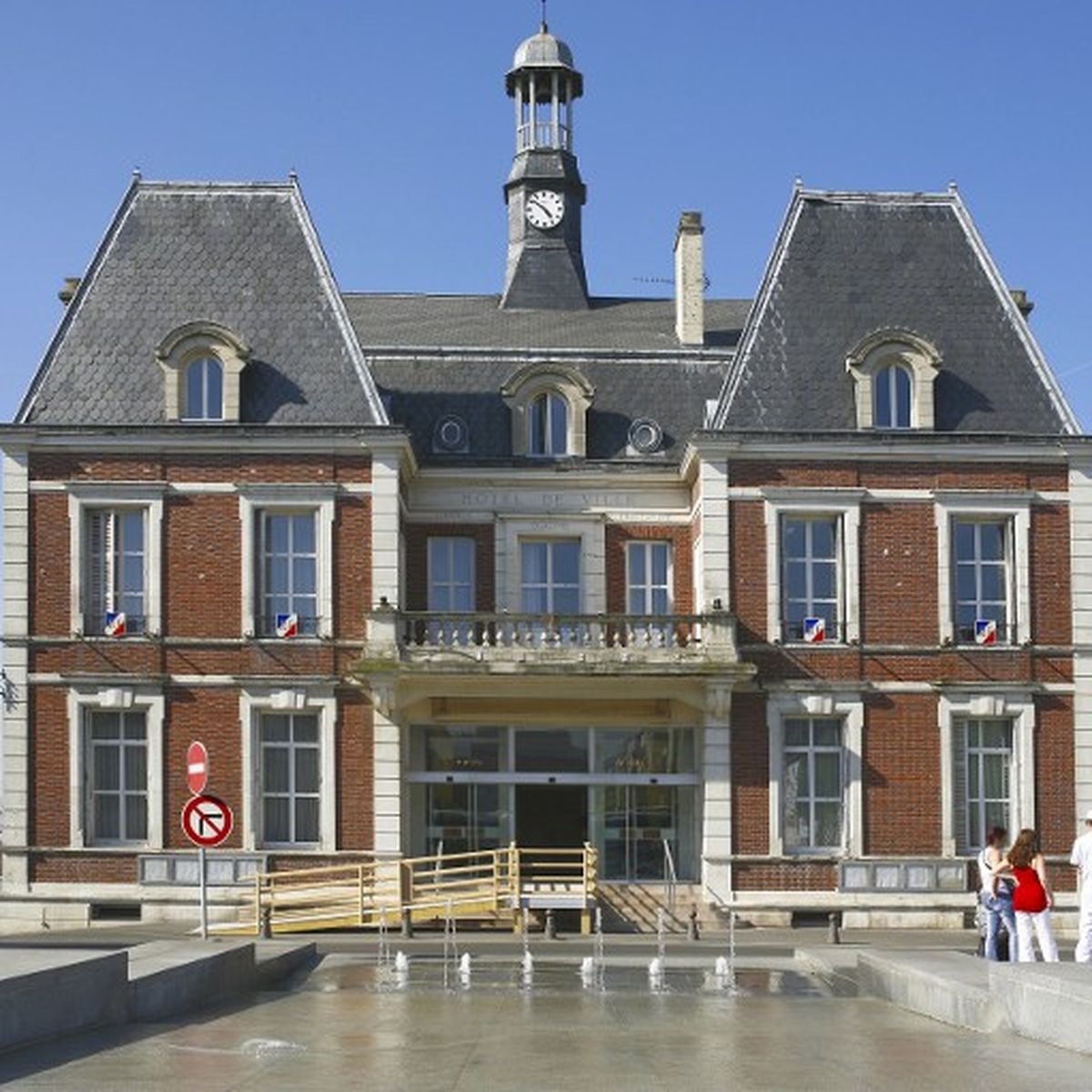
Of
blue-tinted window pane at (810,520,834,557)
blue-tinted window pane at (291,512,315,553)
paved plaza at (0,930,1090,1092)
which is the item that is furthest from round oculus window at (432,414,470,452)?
paved plaza at (0,930,1090,1092)

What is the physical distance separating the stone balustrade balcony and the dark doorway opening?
9.43ft

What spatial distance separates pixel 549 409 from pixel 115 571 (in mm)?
8111

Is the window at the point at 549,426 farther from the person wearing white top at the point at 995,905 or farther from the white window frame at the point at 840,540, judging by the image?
the person wearing white top at the point at 995,905

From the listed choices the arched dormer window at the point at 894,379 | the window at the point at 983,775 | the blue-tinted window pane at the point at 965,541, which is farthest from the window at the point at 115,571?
the window at the point at 983,775

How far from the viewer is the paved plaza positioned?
14.0 m

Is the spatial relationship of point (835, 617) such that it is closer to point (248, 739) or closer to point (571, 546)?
point (571, 546)

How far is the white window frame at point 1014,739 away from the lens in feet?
115

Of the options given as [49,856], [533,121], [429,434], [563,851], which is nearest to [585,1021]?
[563,851]

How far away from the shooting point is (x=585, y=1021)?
1853 cm

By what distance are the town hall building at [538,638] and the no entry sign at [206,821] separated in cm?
886

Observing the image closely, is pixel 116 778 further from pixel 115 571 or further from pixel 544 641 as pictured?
pixel 544 641

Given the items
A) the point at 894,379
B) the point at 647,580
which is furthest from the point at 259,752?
the point at 894,379

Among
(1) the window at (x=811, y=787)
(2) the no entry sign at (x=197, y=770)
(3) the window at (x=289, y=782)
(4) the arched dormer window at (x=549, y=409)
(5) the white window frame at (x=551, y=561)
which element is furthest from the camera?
(4) the arched dormer window at (x=549, y=409)

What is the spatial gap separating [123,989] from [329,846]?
55.7 ft
